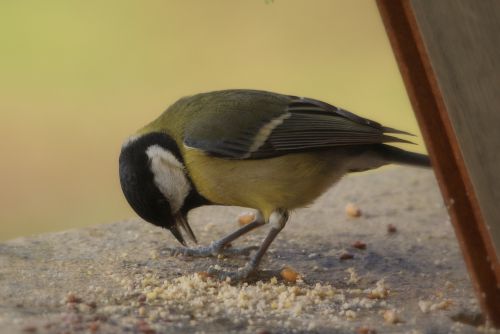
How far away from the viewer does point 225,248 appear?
4.46 meters

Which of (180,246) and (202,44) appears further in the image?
(202,44)

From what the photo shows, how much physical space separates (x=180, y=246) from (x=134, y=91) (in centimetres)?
567

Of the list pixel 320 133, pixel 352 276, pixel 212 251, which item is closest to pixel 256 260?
pixel 212 251

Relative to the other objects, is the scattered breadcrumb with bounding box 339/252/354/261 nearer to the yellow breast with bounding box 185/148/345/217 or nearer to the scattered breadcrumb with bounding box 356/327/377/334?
the yellow breast with bounding box 185/148/345/217

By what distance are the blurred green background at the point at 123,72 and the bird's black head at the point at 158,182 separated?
3.94 m

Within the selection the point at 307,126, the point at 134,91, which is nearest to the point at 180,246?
the point at 307,126

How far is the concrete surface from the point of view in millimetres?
3209

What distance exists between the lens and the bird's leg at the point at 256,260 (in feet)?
13.0

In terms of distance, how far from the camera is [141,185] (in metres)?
4.08

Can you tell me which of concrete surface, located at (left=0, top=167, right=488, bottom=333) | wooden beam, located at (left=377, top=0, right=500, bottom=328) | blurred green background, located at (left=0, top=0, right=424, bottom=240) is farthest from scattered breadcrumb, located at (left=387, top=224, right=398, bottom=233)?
blurred green background, located at (left=0, top=0, right=424, bottom=240)

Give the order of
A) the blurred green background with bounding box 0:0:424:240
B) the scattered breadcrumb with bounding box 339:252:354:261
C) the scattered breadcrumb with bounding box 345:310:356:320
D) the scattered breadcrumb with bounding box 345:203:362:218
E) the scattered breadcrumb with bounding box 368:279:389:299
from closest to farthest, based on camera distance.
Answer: the scattered breadcrumb with bounding box 345:310:356:320, the scattered breadcrumb with bounding box 368:279:389:299, the scattered breadcrumb with bounding box 339:252:354:261, the scattered breadcrumb with bounding box 345:203:362:218, the blurred green background with bounding box 0:0:424:240

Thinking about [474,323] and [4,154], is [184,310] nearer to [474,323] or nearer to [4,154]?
[474,323]

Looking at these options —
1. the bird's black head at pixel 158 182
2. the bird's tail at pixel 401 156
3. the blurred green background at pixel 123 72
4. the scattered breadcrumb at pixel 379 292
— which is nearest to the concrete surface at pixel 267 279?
the scattered breadcrumb at pixel 379 292

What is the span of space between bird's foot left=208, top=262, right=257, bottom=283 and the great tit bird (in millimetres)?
13
